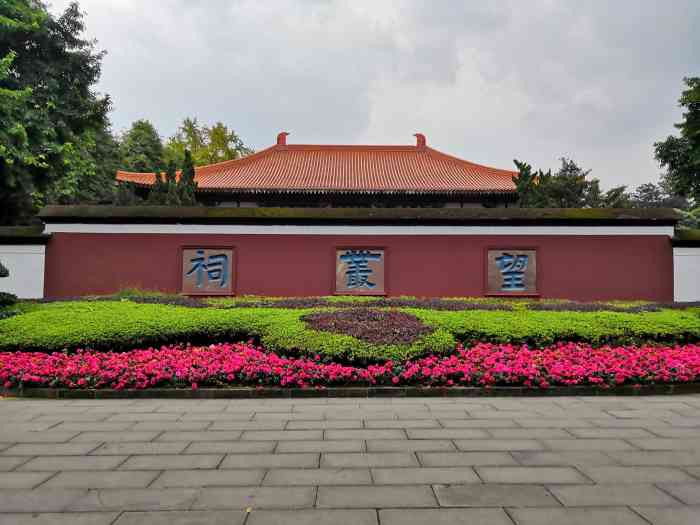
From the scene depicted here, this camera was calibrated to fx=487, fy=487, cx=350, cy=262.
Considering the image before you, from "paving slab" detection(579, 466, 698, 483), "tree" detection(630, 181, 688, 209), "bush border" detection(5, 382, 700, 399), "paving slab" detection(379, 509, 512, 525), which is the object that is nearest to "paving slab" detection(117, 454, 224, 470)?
"paving slab" detection(379, 509, 512, 525)

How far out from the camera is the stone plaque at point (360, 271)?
388 inches

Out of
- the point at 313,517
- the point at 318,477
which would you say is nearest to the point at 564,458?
the point at 318,477

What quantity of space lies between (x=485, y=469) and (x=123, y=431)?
263 cm

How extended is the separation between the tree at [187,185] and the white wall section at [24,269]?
4.99 metres

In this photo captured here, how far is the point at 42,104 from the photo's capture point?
1691 centimetres

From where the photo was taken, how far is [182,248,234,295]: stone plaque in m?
9.79

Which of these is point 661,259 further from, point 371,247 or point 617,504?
point 617,504

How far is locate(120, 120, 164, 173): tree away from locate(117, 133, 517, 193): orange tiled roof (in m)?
12.8

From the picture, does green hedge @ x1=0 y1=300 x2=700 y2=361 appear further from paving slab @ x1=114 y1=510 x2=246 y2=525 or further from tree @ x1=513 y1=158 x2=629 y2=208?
tree @ x1=513 y1=158 x2=629 y2=208

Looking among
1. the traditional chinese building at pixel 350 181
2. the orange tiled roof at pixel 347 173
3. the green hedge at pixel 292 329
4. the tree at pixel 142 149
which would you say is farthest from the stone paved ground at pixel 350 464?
the tree at pixel 142 149

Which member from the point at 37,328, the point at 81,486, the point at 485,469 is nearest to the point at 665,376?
the point at 485,469

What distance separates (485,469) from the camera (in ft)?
9.29

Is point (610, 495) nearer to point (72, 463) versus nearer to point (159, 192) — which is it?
point (72, 463)

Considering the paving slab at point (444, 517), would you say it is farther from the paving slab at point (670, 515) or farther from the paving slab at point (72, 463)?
the paving slab at point (72, 463)
